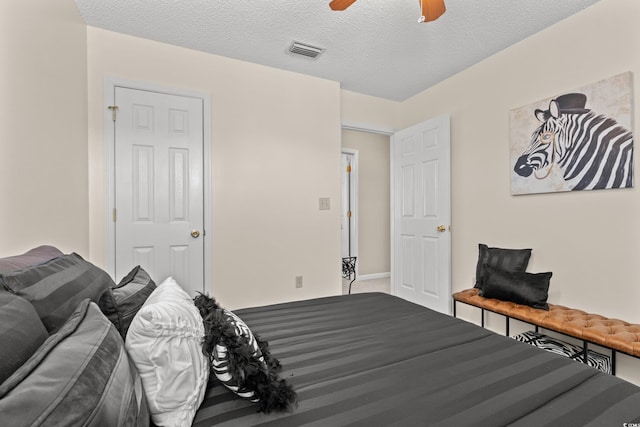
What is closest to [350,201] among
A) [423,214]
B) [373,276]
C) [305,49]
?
[373,276]

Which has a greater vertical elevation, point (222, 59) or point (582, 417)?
point (222, 59)

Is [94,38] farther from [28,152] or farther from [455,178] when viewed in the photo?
[455,178]

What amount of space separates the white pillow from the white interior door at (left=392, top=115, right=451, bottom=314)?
299 centimetres

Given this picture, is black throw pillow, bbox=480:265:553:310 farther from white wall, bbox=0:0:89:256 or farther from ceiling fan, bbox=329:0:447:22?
white wall, bbox=0:0:89:256

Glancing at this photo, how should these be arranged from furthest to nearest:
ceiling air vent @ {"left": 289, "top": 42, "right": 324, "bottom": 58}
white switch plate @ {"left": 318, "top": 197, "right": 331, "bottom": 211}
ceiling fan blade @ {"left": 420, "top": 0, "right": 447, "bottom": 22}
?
white switch plate @ {"left": 318, "top": 197, "right": 331, "bottom": 211}
ceiling air vent @ {"left": 289, "top": 42, "right": 324, "bottom": 58}
ceiling fan blade @ {"left": 420, "top": 0, "right": 447, "bottom": 22}

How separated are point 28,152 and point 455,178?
3428 millimetres

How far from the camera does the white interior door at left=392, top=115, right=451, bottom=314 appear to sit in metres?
3.35

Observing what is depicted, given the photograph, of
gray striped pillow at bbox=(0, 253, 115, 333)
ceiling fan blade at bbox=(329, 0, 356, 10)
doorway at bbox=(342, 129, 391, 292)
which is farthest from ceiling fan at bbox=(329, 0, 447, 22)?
doorway at bbox=(342, 129, 391, 292)

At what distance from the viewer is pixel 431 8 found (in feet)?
5.49

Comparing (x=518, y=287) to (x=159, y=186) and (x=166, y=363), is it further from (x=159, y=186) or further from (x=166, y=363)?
(x=159, y=186)

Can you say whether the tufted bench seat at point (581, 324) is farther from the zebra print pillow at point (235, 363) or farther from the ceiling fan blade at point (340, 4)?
the ceiling fan blade at point (340, 4)

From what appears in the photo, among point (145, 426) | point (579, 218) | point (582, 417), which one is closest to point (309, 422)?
point (145, 426)

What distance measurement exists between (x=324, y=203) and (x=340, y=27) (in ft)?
5.65

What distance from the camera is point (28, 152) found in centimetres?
152
